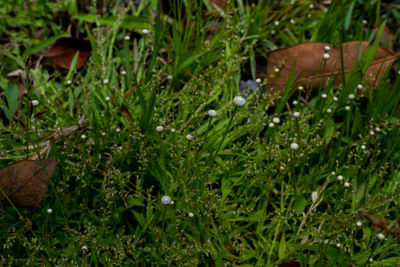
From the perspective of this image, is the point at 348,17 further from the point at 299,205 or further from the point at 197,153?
the point at 197,153

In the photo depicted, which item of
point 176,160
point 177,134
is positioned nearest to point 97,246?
point 176,160

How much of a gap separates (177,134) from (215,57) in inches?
26.6

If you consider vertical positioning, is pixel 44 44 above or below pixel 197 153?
above

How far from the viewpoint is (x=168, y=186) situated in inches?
74.3

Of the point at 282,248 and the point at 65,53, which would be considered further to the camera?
the point at 65,53

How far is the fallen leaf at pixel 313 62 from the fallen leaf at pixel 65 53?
4.29ft

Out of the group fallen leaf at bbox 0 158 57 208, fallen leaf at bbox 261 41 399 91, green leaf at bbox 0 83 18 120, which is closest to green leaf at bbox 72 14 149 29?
green leaf at bbox 0 83 18 120

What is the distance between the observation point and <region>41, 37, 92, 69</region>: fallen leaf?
102 inches

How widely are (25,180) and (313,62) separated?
1.86 metres

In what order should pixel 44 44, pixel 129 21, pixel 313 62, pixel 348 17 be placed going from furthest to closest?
pixel 348 17 → pixel 129 21 → pixel 44 44 → pixel 313 62

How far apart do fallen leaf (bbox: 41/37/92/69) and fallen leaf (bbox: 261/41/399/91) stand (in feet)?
4.29

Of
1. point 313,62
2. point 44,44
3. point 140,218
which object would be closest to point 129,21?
point 44,44

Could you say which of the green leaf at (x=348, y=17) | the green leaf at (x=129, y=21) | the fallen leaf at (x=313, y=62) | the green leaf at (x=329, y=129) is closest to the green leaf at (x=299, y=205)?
the green leaf at (x=329, y=129)

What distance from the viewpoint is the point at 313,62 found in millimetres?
2439
